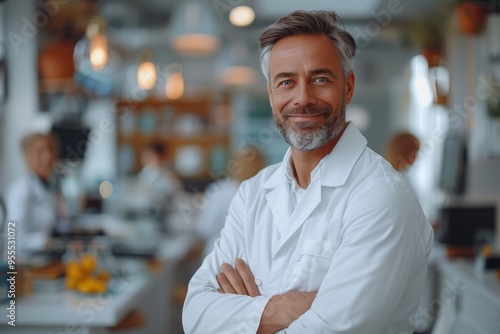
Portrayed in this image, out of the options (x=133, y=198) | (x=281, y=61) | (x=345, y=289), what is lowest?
(x=133, y=198)

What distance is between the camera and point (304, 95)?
149cm

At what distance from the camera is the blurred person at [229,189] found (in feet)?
13.0

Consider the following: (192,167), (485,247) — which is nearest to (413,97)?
(192,167)

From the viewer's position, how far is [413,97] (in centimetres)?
803

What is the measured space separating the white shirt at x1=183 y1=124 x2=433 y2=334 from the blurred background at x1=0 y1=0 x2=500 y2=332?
2.37 meters

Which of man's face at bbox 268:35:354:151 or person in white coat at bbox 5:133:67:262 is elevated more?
man's face at bbox 268:35:354:151

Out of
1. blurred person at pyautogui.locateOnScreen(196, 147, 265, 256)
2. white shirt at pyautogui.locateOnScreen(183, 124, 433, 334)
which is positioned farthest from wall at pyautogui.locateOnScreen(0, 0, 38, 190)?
white shirt at pyautogui.locateOnScreen(183, 124, 433, 334)

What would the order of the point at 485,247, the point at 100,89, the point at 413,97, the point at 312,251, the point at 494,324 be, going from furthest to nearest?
the point at 413,97 → the point at 100,89 → the point at 485,247 → the point at 494,324 → the point at 312,251

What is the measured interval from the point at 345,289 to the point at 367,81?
317 inches

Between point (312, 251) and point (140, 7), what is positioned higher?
point (140, 7)

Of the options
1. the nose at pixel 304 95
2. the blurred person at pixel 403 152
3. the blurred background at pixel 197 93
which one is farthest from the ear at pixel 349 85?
the blurred background at pixel 197 93

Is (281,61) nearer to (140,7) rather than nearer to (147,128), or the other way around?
(140,7)

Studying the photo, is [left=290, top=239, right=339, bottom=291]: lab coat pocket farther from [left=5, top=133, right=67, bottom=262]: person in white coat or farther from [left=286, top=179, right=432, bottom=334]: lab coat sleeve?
[left=5, top=133, right=67, bottom=262]: person in white coat

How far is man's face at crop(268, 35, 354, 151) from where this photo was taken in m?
1.50
